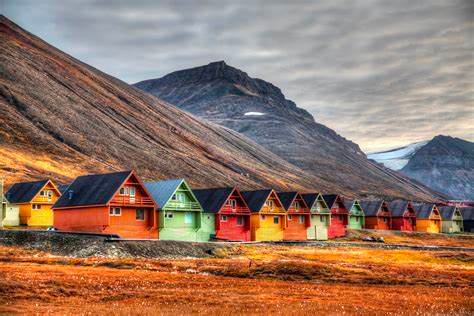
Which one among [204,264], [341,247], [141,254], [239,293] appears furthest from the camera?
[341,247]

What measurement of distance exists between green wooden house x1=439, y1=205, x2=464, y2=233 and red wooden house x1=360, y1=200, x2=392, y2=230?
88.8 ft

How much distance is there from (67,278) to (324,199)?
92462 millimetres

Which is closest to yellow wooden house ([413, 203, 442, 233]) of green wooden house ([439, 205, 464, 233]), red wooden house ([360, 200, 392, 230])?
green wooden house ([439, 205, 464, 233])

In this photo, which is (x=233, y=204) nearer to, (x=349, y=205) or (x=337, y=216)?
(x=337, y=216)

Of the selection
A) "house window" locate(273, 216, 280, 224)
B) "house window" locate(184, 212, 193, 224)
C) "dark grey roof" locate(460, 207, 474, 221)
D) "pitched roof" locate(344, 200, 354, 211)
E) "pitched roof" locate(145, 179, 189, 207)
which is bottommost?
"dark grey roof" locate(460, 207, 474, 221)

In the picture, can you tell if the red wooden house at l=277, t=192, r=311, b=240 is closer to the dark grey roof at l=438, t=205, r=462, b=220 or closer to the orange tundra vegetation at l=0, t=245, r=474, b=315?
the orange tundra vegetation at l=0, t=245, r=474, b=315

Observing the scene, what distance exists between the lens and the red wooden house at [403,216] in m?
159

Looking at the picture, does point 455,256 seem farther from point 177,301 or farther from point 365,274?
point 177,301

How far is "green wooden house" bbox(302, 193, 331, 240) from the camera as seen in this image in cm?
12275

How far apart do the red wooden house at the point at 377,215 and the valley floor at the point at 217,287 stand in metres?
85.1

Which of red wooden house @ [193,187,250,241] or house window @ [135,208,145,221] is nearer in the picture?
house window @ [135,208,145,221]

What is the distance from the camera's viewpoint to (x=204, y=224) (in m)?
99.8

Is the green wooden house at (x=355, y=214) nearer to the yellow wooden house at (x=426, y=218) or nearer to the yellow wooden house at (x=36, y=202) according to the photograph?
the yellow wooden house at (x=426, y=218)

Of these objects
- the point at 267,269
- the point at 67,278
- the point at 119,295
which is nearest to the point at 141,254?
the point at 267,269
